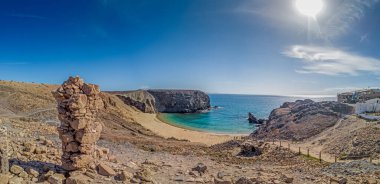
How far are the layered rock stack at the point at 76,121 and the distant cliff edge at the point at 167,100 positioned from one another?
100309mm

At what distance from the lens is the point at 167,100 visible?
137 m

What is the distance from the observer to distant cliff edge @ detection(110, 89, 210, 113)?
391 feet

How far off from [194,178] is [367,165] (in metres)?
14.0

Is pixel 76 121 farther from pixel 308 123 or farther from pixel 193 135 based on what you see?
pixel 193 135

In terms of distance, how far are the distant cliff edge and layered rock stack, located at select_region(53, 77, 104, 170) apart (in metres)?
100

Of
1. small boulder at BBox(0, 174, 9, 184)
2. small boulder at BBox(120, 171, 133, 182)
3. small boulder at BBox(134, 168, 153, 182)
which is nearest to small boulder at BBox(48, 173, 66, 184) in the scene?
small boulder at BBox(0, 174, 9, 184)

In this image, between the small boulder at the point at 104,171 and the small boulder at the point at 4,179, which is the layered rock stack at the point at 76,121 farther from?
the small boulder at the point at 4,179

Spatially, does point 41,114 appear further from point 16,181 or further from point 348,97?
point 348,97

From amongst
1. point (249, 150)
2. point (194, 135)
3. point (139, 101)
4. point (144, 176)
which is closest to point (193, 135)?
point (194, 135)

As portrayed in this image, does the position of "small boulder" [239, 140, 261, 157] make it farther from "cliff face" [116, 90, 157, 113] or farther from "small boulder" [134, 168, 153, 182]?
"cliff face" [116, 90, 157, 113]

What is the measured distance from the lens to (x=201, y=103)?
151 metres

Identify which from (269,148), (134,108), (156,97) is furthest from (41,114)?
(156,97)

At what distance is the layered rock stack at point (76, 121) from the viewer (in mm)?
14633

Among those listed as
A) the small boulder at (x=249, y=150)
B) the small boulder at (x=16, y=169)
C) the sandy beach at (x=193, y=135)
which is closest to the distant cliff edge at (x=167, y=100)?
the sandy beach at (x=193, y=135)
